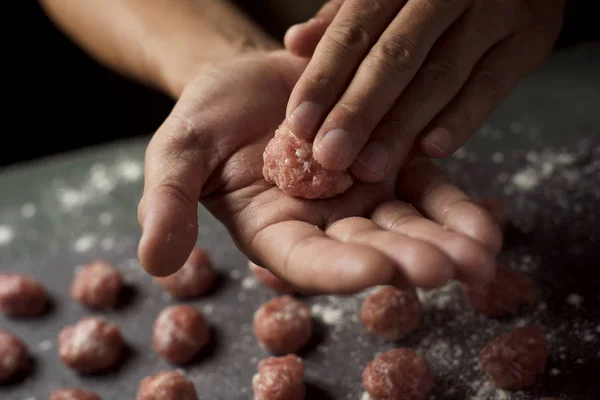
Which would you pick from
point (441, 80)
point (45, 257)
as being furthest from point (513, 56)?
point (45, 257)

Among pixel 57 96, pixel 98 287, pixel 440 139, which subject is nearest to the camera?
pixel 440 139

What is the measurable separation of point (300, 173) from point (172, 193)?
0.33 meters

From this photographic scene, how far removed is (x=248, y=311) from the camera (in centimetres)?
221

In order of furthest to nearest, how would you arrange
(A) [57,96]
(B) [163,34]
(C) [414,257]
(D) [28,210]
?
1. (A) [57,96]
2. (D) [28,210]
3. (B) [163,34]
4. (C) [414,257]

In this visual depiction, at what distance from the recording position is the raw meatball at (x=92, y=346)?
2.07 m

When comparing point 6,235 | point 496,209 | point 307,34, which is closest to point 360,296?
point 496,209

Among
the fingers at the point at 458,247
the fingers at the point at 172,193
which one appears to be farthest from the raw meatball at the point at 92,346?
the fingers at the point at 458,247

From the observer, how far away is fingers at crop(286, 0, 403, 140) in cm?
151

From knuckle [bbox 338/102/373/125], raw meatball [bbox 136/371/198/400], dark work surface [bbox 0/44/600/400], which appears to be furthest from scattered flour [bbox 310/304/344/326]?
knuckle [bbox 338/102/373/125]

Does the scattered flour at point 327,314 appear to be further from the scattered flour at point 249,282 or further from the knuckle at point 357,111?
the knuckle at point 357,111

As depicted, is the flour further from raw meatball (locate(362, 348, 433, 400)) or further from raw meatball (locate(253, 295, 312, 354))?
raw meatball (locate(362, 348, 433, 400))

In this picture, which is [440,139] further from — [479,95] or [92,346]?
[92,346]

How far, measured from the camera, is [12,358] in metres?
2.12

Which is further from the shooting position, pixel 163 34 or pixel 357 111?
pixel 163 34
